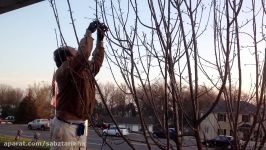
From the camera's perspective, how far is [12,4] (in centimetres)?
498

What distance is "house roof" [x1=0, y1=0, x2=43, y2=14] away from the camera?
468 centimetres

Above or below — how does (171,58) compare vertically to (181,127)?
above

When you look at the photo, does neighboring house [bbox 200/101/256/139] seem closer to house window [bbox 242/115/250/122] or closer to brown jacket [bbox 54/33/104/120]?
house window [bbox 242/115/250/122]

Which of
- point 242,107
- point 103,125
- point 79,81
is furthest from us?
point 79,81

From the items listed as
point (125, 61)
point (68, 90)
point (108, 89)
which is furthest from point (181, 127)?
point (68, 90)

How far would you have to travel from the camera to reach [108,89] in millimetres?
3775

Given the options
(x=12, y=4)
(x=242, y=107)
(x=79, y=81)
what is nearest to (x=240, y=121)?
(x=242, y=107)

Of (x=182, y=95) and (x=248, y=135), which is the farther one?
(x=182, y=95)

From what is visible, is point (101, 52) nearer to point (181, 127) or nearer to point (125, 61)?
point (125, 61)

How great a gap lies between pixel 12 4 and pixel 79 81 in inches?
81.7

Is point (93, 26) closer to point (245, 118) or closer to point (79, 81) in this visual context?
point (79, 81)

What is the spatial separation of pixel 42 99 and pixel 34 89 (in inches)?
158

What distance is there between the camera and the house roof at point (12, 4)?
4.68m

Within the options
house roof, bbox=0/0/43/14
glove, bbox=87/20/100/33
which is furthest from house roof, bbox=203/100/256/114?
house roof, bbox=0/0/43/14
